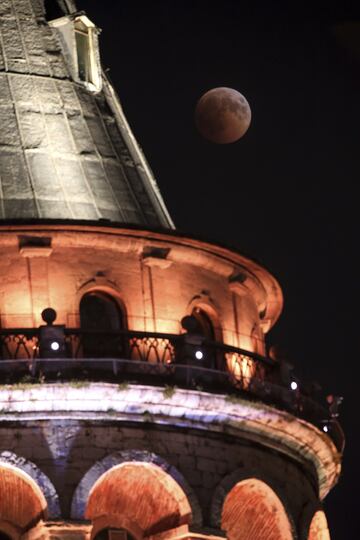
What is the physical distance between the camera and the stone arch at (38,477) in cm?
5425

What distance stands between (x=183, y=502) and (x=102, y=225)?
700cm

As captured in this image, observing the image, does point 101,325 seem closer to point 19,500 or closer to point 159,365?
point 159,365

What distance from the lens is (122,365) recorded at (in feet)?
183

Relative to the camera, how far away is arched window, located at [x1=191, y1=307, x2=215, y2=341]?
59438mm

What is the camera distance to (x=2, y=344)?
184 ft

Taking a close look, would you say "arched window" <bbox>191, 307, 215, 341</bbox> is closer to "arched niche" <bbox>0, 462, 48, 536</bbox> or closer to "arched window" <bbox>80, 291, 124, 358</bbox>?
"arched window" <bbox>80, 291, 124, 358</bbox>

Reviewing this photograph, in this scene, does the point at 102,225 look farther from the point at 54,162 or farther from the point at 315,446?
the point at 315,446

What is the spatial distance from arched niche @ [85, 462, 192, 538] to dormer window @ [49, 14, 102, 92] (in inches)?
467

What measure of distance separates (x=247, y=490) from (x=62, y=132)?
10.6m

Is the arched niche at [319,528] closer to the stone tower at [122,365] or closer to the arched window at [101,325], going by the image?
the stone tower at [122,365]

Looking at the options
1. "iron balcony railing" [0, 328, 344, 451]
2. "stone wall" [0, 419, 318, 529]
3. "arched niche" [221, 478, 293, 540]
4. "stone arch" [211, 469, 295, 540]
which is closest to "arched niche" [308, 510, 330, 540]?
"stone wall" [0, 419, 318, 529]

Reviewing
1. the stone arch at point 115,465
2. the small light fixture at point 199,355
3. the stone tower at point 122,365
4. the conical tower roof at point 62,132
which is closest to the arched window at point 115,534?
the stone tower at point 122,365

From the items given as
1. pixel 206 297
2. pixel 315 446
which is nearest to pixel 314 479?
pixel 315 446

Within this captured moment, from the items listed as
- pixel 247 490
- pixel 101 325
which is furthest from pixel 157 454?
pixel 101 325
